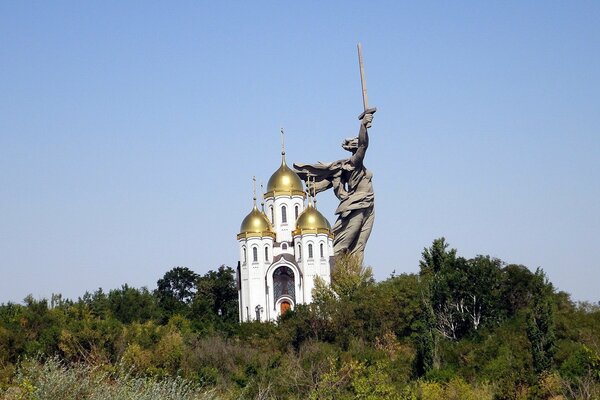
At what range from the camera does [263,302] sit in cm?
5191

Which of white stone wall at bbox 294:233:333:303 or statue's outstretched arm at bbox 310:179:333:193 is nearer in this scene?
white stone wall at bbox 294:233:333:303

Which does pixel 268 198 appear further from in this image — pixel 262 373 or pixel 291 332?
pixel 262 373

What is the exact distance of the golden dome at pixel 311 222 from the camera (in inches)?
2051

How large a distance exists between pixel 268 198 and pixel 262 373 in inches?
924

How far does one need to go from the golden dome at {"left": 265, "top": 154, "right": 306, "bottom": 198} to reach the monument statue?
0.59 m

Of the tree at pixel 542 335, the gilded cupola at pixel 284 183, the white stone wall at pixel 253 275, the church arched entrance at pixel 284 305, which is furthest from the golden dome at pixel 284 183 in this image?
the tree at pixel 542 335

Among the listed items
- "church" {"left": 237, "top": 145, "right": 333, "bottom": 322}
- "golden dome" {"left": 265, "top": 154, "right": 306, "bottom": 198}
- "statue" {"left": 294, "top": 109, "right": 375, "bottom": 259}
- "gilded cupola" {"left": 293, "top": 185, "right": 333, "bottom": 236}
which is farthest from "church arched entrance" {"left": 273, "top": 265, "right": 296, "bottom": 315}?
"golden dome" {"left": 265, "top": 154, "right": 306, "bottom": 198}

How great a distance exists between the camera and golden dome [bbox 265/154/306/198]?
54.4m

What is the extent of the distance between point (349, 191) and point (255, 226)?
232 inches

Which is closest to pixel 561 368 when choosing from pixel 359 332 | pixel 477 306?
pixel 477 306

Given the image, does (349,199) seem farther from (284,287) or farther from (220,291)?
(220,291)

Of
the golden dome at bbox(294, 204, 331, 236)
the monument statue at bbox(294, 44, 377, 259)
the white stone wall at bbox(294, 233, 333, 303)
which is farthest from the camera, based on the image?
the monument statue at bbox(294, 44, 377, 259)

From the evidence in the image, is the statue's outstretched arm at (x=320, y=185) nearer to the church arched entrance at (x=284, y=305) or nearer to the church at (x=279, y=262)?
the church at (x=279, y=262)

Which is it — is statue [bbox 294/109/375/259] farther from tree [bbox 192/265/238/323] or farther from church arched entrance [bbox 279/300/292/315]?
tree [bbox 192/265/238/323]
